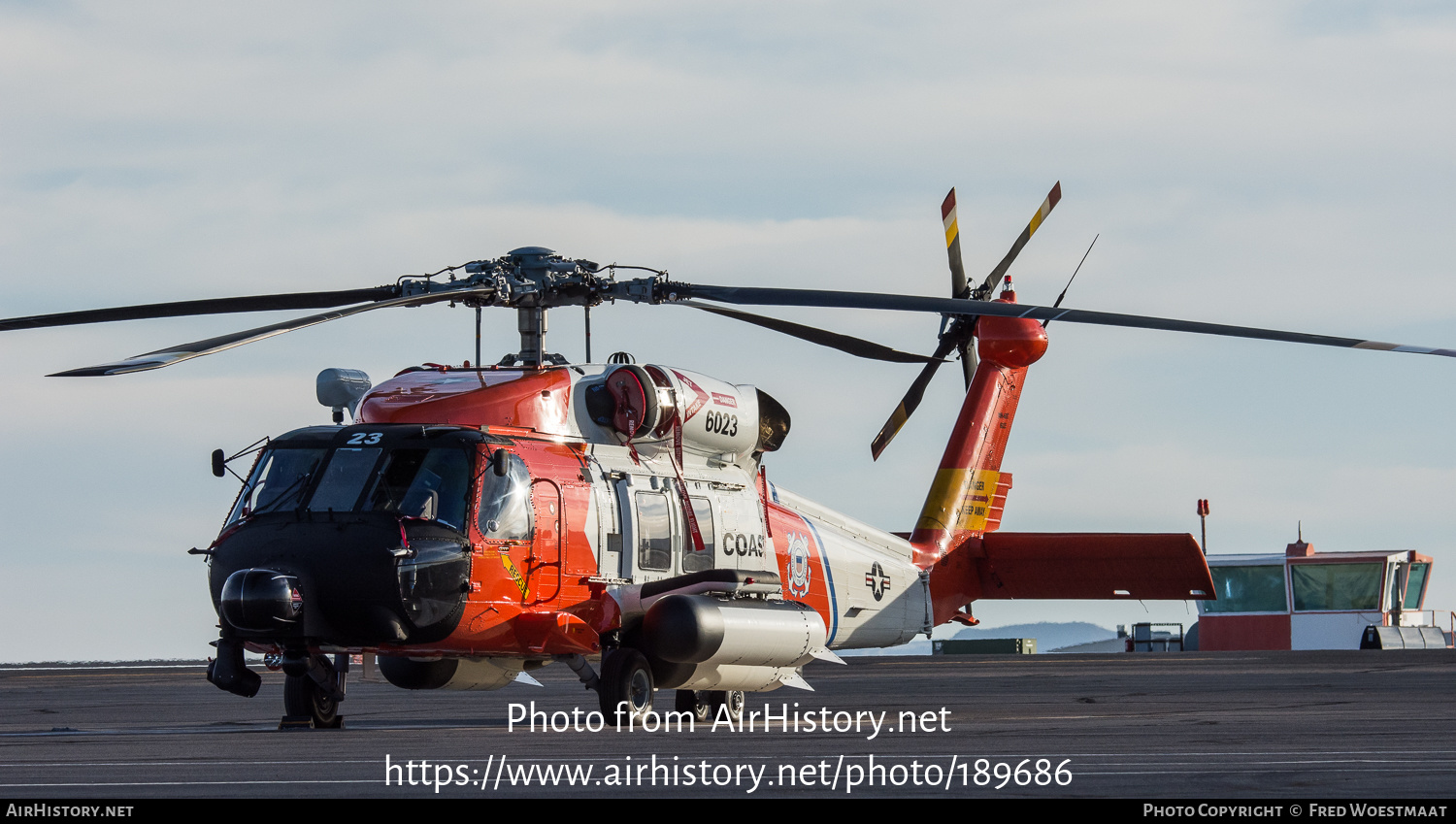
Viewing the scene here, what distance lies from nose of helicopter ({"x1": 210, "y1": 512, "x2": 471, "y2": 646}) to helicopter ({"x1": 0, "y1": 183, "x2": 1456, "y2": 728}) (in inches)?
0.7

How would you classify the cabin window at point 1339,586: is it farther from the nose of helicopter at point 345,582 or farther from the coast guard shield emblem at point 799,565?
the nose of helicopter at point 345,582

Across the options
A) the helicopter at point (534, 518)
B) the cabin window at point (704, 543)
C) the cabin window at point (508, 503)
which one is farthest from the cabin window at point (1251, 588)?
the cabin window at point (508, 503)

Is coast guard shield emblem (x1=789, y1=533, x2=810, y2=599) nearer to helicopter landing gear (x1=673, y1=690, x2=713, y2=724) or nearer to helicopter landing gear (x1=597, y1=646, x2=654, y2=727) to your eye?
helicopter landing gear (x1=673, y1=690, x2=713, y2=724)

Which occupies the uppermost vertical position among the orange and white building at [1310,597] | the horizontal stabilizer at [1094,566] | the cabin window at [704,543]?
the cabin window at [704,543]

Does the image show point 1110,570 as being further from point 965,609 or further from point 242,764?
point 242,764

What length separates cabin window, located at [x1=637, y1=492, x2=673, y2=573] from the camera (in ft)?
56.0

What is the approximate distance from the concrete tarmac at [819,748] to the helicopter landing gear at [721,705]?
0.45 m

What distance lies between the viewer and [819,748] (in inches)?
477

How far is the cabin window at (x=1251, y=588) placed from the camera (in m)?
58.1

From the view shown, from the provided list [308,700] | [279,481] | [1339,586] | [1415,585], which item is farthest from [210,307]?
[1415,585]

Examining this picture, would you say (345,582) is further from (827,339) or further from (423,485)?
(827,339)

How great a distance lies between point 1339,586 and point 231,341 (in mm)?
50185

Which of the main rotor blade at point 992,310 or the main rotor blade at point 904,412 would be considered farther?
the main rotor blade at point 904,412
